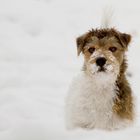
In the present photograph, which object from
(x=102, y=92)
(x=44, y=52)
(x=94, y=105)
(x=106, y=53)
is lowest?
(x=94, y=105)

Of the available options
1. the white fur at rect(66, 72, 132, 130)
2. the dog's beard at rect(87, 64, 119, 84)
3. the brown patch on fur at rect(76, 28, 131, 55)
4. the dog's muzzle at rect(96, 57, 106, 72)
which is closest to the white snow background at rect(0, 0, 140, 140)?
the white fur at rect(66, 72, 132, 130)

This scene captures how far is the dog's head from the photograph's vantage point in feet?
22.2

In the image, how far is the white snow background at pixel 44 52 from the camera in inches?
356

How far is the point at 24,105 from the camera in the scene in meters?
9.01

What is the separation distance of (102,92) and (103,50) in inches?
20.3

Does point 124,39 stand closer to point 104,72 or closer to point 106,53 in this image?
point 106,53

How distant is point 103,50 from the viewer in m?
7.03

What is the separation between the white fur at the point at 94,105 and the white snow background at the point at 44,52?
12.1 inches

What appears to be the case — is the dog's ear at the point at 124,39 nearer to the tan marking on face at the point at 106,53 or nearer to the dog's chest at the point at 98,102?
the tan marking on face at the point at 106,53

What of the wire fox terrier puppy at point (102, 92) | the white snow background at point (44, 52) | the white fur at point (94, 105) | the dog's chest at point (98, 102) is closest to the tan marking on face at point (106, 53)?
the wire fox terrier puppy at point (102, 92)

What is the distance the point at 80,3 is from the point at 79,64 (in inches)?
117

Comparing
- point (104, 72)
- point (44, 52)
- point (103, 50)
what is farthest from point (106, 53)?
point (44, 52)

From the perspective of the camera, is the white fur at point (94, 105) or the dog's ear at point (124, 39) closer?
the white fur at point (94, 105)

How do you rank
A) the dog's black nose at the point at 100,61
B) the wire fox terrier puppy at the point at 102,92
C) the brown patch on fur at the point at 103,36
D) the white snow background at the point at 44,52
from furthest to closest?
the white snow background at the point at 44,52
the brown patch on fur at the point at 103,36
the wire fox terrier puppy at the point at 102,92
the dog's black nose at the point at 100,61
